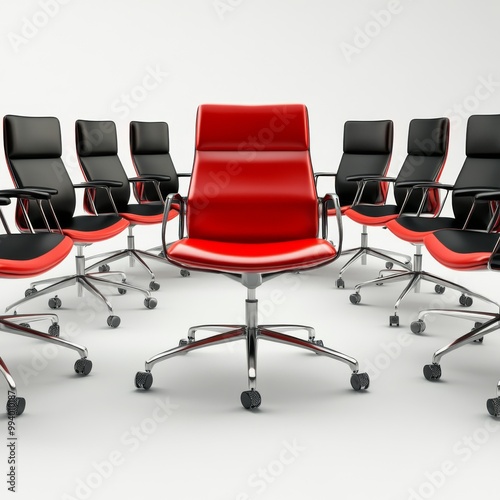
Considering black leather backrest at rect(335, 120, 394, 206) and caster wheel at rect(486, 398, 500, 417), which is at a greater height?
black leather backrest at rect(335, 120, 394, 206)

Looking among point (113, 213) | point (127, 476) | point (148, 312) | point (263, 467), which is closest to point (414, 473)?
point (263, 467)

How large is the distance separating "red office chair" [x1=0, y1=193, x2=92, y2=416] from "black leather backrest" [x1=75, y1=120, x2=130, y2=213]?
1.43 m

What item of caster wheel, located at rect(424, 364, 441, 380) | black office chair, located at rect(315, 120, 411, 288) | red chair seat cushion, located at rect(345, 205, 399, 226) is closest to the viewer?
caster wheel, located at rect(424, 364, 441, 380)

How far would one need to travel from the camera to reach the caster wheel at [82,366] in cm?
261

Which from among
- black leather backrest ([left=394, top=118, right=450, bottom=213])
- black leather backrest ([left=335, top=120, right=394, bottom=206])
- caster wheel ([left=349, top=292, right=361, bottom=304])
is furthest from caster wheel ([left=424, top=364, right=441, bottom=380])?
black leather backrest ([left=335, top=120, right=394, bottom=206])

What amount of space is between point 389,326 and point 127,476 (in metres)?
1.86

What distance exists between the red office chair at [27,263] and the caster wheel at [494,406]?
155cm

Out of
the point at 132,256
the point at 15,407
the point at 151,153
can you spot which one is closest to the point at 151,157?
the point at 151,153

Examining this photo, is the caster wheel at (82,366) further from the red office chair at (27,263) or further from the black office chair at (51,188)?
the black office chair at (51,188)

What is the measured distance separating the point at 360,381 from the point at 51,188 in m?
2.07

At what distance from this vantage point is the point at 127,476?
187 cm

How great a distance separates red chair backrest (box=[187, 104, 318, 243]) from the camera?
2.83m

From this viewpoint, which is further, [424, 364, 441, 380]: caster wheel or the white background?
[424, 364, 441, 380]: caster wheel

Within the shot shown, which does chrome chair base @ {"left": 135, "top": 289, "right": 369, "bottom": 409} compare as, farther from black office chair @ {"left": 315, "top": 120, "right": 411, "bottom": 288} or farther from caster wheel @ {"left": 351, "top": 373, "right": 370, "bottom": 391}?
black office chair @ {"left": 315, "top": 120, "right": 411, "bottom": 288}
